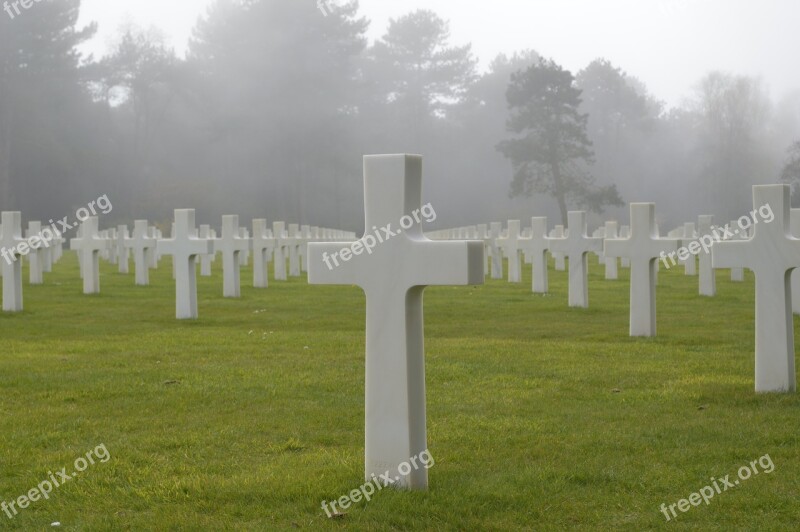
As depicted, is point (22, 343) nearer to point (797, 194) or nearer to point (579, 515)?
point (579, 515)

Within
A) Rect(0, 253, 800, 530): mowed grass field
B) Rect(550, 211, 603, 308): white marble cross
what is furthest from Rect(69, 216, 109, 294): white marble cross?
Rect(550, 211, 603, 308): white marble cross

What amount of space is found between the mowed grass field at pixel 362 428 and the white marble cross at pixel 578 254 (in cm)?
244

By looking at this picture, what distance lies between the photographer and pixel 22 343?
10.9m

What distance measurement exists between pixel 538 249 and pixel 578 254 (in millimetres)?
2536

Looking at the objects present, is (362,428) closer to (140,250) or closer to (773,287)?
(773,287)

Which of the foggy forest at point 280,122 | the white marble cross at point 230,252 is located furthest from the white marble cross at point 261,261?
the foggy forest at point 280,122

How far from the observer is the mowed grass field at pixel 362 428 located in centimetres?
464

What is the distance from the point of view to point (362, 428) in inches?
248

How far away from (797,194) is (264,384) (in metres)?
42.1

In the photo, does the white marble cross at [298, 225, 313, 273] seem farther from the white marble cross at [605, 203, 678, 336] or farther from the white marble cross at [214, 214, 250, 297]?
the white marble cross at [605, 203, 678, 336]

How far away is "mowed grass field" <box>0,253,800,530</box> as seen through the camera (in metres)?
4.64

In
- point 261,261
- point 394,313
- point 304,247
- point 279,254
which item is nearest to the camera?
point 394,313

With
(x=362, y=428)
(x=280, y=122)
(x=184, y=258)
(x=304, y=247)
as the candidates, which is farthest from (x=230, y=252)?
(x=280, y=122)

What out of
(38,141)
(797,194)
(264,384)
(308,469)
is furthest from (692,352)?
(38,141)
